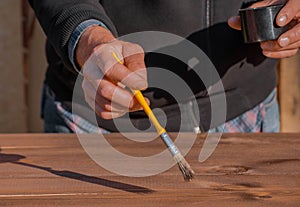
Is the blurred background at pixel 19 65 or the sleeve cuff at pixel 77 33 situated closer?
the sleeve cuff at pixel 77 33

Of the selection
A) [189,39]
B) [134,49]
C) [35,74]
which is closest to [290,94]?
[189,39]

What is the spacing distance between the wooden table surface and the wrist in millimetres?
189

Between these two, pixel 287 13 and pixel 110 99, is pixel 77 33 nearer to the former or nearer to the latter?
pixel 110 99

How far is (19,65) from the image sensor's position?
307 cm

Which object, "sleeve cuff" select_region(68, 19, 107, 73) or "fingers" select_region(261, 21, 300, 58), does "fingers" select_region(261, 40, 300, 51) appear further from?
"sleeve cuff" select_region(68, 19, 107, 73)

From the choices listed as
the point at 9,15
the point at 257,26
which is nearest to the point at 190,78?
the point at 257,26

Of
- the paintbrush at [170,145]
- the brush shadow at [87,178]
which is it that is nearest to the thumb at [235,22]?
the paintbrush at [170,145]

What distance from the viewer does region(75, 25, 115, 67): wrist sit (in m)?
1.17

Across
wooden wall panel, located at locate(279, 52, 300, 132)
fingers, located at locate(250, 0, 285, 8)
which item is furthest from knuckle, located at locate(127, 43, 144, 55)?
wooden wall panel, located at locate(279, 52, 300, 132)

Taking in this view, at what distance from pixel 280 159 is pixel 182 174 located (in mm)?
218

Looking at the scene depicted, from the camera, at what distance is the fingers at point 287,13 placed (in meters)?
1.27

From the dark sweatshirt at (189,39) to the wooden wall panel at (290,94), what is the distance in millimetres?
928

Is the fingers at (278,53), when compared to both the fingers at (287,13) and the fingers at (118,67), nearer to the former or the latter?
the fingers at (287,13)

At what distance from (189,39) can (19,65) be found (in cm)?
173
